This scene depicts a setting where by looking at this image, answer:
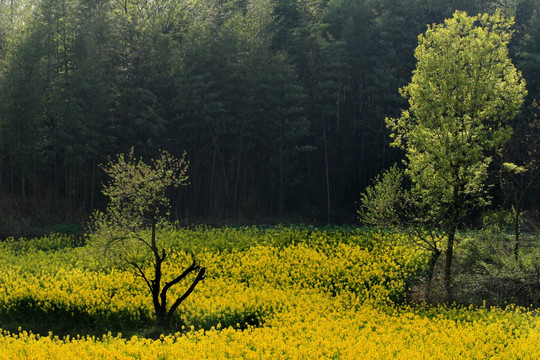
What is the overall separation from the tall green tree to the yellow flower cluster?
2.51m

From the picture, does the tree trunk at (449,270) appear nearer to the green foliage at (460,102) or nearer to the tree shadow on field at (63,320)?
the green foliage at (460,102)

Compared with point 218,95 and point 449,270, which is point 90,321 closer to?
point 449,270

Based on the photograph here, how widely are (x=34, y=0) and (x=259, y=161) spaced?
13.9 meters

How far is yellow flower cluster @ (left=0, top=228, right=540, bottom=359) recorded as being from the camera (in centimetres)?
877

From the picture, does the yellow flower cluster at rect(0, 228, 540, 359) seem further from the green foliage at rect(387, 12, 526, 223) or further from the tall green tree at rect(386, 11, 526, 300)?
the green foliage at rect(387, 12, 526, 223)

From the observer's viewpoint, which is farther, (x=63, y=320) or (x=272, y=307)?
(x=63, y=320)

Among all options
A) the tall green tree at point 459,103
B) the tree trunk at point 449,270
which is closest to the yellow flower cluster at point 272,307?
the tree trunk at point 449,270

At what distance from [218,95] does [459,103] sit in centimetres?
1530

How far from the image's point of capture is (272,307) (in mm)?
12352

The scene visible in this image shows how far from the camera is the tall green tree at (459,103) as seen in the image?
13188mm

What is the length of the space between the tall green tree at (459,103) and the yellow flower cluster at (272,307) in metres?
2.51

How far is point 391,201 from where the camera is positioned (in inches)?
585

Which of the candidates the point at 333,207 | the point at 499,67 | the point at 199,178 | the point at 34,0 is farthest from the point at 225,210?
the point at 499,67

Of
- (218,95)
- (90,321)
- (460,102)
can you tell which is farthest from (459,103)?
(218,95)
